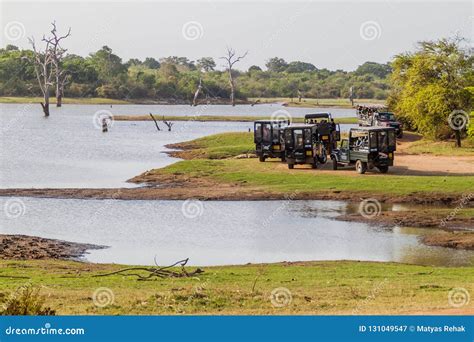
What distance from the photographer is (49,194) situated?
47.9 metres

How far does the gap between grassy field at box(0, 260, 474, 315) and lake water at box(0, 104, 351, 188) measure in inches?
993

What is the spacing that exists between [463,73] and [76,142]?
116 ft

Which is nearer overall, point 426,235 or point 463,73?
point 426,235

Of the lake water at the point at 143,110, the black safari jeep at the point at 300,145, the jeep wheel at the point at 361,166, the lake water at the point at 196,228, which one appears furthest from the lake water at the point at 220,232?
the lake water at the point at 143,110

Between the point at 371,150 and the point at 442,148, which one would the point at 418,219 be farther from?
the point at 442,148

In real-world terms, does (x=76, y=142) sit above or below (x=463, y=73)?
below

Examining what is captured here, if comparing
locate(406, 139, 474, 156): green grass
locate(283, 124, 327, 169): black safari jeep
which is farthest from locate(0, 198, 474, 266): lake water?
locate(406, 139, 474, 156): green grass

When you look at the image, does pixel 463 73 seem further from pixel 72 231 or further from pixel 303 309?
pixel 303 309

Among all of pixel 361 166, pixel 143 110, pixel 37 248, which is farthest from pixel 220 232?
pixel 143 110

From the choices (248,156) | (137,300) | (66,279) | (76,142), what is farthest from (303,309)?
(76,142)

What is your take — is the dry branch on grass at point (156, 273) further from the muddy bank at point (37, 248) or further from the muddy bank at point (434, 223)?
the muddy bank at point (434, 223)

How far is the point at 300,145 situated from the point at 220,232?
61.3ft

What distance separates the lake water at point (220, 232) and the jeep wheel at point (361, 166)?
22.5 ft

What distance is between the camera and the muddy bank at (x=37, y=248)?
30922 millimetres
